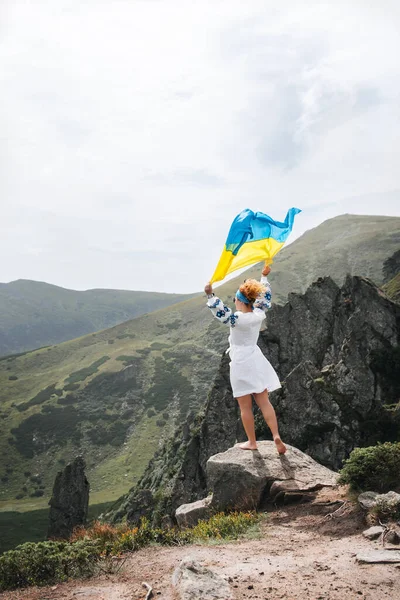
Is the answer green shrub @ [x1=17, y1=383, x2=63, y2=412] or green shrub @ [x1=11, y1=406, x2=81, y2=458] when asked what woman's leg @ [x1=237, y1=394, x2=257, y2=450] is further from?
green shrub @ [x1=17, y1=383, x2=63, y2=412]

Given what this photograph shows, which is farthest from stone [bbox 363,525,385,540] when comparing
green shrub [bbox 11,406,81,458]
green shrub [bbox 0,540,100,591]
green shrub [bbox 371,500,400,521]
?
green shrub [bbox 11,406,81,458]

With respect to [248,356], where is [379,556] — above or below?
below

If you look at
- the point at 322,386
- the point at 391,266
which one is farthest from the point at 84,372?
the point at 322,386

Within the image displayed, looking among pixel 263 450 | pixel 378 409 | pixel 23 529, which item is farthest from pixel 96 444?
pixel 263 450

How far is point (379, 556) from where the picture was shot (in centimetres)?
545

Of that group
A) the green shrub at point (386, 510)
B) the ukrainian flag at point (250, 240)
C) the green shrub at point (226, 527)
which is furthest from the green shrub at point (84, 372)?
the green shrub at point (386, 510)

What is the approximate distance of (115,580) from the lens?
5.77 m

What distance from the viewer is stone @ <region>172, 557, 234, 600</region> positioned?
458 centimetres

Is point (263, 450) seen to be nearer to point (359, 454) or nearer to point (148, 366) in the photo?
point (359, 454)

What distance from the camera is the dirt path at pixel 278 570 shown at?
15.7 ft

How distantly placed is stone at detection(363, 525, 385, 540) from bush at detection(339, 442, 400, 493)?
67.8 inches

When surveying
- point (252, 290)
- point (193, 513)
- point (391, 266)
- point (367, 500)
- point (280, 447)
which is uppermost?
point (391, 266)

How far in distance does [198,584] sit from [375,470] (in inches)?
197

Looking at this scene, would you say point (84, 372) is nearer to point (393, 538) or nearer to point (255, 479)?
point (255, 479)
